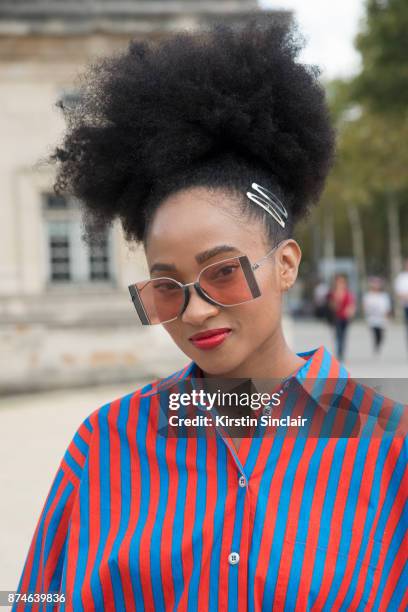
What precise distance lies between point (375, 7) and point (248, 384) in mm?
17973

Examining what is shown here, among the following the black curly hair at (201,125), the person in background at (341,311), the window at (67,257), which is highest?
the window at (67,257)

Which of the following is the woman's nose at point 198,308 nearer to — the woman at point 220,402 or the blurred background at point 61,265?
the woman at point 220,402

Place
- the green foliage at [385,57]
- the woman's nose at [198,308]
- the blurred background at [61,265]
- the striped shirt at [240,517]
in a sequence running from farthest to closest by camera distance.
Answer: the green foliage at [385,57] → the blurred background at [61,265] → the woman's nose at [198,308] → the striped shirt at [240,517]

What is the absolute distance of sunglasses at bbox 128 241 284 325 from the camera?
5.55ft

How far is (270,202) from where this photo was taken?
181 centimetres

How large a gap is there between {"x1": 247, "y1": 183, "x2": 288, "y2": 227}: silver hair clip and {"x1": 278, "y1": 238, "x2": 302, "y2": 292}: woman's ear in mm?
54

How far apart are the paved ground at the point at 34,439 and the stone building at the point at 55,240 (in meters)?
0.50

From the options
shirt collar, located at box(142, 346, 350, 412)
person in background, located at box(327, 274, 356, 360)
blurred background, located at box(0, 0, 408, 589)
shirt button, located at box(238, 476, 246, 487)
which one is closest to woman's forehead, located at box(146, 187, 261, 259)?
shirt collar, located at box(142, 346, 350, 412)

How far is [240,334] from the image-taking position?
68.5 inches

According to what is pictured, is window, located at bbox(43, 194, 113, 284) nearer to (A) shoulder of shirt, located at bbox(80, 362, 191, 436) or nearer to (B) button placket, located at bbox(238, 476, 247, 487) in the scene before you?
(A) shoulder of shirt, located at bbox(80, 362, 191, 436)

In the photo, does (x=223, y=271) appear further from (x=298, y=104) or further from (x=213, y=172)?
(x=298, y=104)

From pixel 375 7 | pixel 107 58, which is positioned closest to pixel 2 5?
pixel 375 7

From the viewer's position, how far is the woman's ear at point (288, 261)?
5.98ft

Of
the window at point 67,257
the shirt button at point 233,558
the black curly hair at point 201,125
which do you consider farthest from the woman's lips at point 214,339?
the window at point 67,257
